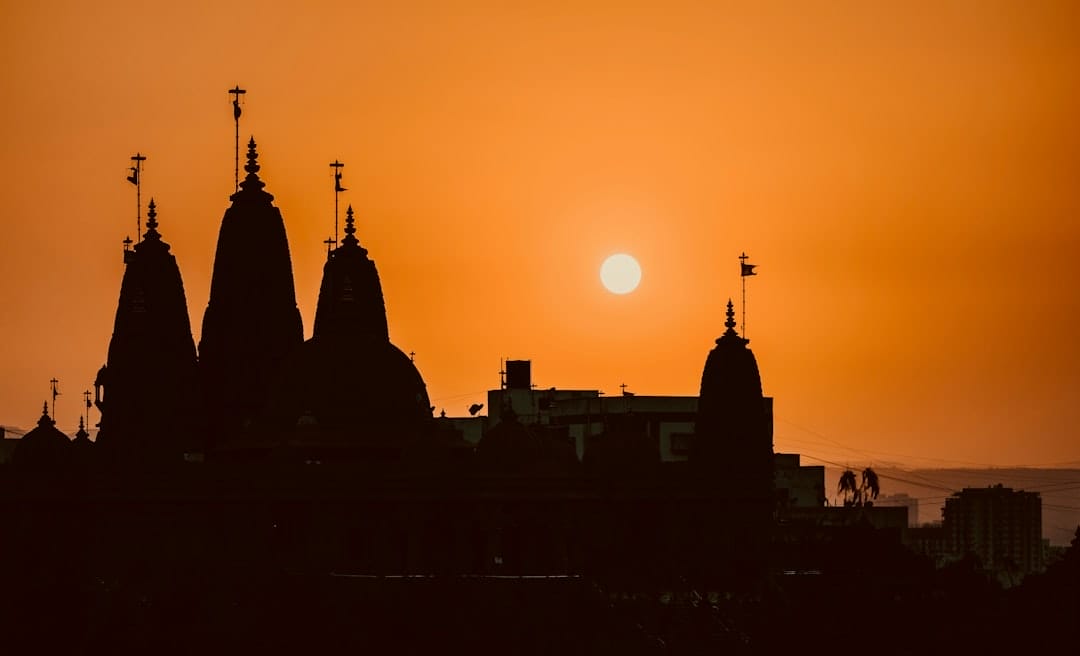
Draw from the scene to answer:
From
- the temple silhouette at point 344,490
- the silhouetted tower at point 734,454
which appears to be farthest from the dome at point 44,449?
the silhouetted tower at point 734,454

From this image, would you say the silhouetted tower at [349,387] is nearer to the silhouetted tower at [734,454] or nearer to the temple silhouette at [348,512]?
the temple silhouette at [348,512]

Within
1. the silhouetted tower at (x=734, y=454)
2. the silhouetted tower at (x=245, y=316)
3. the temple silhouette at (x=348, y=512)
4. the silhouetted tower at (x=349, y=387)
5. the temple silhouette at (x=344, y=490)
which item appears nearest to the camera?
the temple silhouette at (x=348, y=512)

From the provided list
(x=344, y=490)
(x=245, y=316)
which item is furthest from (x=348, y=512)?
(x=245, y=316)

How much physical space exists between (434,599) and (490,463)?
10970 mm

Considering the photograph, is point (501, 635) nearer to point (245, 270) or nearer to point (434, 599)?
point (434, 599)

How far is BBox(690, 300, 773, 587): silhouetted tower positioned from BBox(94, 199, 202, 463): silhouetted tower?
899 inches

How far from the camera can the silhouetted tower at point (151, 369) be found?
132000 millimetres

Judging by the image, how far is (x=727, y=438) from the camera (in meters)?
134

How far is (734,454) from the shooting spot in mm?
133125

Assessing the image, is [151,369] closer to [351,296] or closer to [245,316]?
[245,316]

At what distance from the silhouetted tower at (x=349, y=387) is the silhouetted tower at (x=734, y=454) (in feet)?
42.8

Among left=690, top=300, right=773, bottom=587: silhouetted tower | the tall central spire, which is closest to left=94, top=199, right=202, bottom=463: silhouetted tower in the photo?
the tall central spire

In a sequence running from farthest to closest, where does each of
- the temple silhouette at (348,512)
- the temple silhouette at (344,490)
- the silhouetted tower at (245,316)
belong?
the silhouetted tower at (245,316)
the temple silhouette at (344,490)
the temple silhouette at (348,512)

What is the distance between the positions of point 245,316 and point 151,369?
5905 mm
